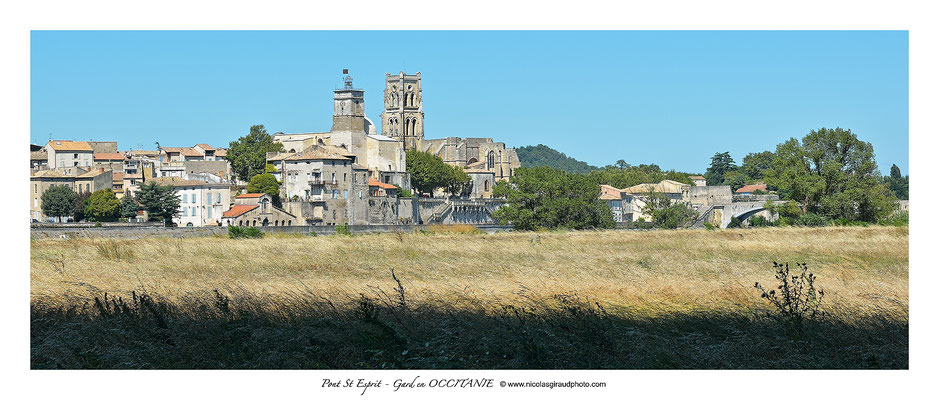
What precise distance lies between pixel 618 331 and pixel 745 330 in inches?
62.0

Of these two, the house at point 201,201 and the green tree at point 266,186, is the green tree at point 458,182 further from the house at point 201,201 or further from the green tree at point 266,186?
the house at point 201,201

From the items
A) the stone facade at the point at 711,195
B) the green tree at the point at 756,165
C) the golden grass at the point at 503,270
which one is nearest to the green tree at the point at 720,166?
the green tree at the point at 756,165

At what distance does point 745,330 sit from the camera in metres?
12.6

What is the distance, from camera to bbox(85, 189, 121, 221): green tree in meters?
72.5

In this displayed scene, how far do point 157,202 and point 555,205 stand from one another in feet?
111

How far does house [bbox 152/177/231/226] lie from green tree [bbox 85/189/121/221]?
13.8ft

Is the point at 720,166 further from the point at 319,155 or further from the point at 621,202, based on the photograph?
the point at 319,155

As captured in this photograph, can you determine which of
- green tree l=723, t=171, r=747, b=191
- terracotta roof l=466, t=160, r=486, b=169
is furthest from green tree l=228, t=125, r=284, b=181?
green tree l=723, t=171, r=747, b=191

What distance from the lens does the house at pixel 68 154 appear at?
9675cm

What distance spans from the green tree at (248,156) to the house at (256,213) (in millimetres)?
14589

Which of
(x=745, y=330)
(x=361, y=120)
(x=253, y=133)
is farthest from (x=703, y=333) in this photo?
(x=361, y=120)

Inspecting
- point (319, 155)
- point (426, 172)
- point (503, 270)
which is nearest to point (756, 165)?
point (426, 172)

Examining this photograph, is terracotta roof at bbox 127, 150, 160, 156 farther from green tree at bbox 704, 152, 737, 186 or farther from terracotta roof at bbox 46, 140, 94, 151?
green tree at bbox 704, 152, 737, 186
